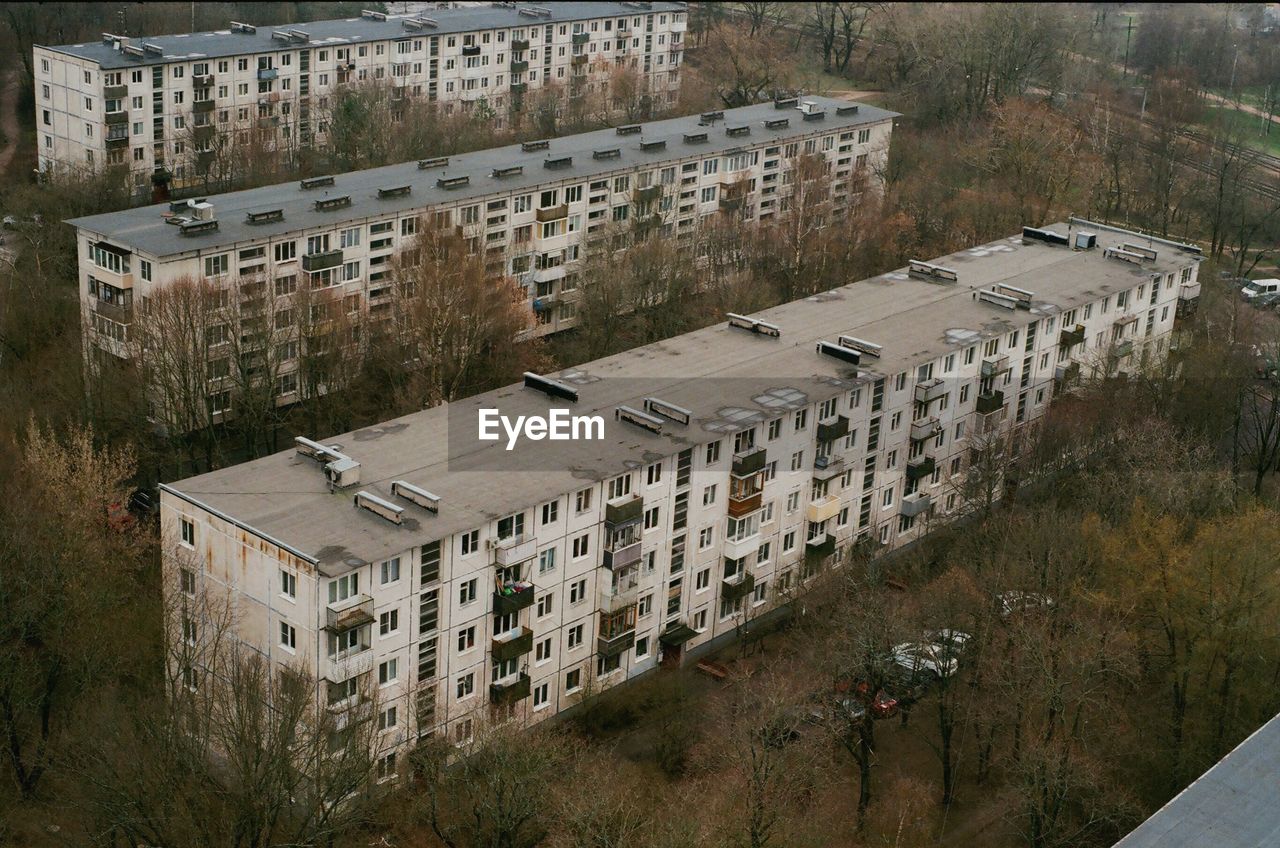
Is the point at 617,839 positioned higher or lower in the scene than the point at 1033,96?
lower

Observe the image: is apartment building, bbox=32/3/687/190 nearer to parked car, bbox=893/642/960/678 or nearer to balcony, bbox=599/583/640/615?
balcony, bbox=599/583/640/615

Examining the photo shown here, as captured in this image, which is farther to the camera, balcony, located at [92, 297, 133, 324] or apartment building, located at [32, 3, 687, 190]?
apartment building, located at [32, 3, 687, 190]

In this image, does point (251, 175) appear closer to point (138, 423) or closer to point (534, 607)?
point (138, 423)

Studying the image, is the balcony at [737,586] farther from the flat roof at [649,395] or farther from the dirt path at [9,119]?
the dirt path at [9,119]

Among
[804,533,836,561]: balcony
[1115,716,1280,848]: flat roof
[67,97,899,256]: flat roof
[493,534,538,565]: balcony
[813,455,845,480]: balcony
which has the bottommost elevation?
[804,533,836,561]: balcony

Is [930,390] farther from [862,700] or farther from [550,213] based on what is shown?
[550,213]

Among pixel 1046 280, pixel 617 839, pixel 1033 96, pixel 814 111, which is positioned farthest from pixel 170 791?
pixel 1033 96

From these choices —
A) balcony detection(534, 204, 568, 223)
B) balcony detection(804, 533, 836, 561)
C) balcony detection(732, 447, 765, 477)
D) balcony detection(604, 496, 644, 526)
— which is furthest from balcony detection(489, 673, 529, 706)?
balcony detection(534, 204, 568, 223)
